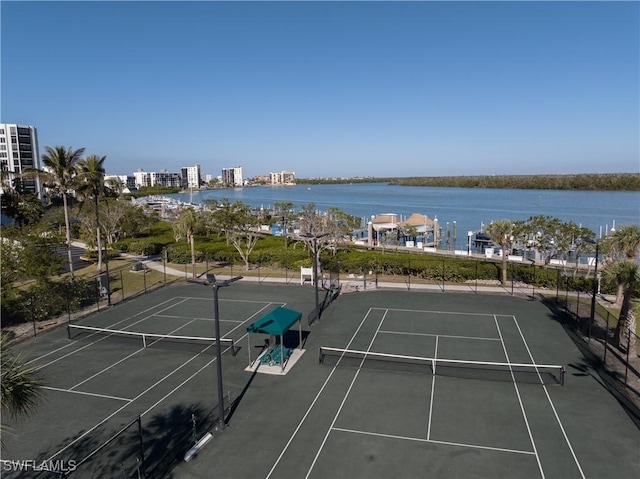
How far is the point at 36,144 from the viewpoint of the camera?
351ft

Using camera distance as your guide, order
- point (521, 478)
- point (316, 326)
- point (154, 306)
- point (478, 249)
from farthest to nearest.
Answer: point (478, 249), point (154, 306), point (316, 326), point (521, 478)

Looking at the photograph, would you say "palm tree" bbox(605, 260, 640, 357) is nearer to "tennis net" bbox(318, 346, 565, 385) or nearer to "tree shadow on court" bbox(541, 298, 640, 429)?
"tree shadow on court" bbox(541, 298, 640, 429)

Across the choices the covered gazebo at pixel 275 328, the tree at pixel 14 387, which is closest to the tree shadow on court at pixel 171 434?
the covered gazebo at pixel 275 328

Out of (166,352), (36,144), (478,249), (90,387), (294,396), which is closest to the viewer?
(294,396)

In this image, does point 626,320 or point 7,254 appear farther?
point 7,254

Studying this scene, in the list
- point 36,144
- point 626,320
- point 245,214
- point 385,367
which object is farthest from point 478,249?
point 36,144

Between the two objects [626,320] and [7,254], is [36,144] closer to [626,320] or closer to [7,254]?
[7,254]

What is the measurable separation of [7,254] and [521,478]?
24656 millimetres

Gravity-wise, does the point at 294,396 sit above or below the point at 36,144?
below

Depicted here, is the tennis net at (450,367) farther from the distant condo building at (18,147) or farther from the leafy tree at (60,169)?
the distant condo building at (18,147)

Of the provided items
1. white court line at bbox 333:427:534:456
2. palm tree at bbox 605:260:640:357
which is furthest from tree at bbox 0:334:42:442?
palm tree at bbox 605:260:640:357

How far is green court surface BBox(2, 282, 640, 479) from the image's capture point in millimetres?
10789

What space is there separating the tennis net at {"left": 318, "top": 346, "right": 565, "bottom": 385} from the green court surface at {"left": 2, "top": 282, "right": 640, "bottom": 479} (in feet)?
0.28

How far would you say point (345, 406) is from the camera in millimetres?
13586
